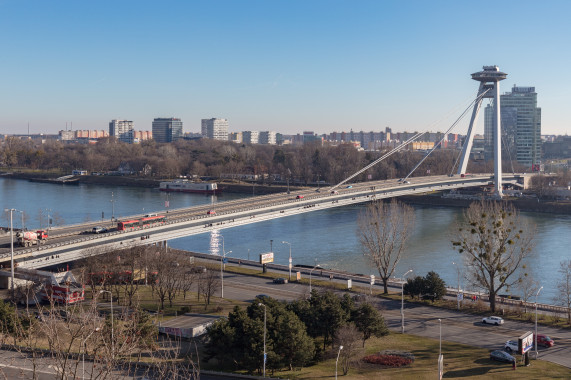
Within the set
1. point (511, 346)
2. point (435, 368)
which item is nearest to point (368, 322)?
point (435, 368)

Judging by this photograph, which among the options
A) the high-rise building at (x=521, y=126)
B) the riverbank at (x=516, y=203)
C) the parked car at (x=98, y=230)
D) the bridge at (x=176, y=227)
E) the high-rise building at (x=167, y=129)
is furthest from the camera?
the high-rise building at (x=167, y=129)

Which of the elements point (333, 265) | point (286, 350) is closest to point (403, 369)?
point (286, 350)

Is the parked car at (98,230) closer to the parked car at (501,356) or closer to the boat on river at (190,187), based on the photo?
the parked car at (501,356)

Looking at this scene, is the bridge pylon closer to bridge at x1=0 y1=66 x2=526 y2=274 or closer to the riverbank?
bridge at x1=0 y1=66 x2=526 y2=274

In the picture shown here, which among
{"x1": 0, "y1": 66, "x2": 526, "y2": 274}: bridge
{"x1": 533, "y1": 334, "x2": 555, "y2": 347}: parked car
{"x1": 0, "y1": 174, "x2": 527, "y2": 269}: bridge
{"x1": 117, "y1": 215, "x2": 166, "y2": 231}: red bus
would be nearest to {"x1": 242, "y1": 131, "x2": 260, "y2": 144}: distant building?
{"x1": 0, "y1": 66, "x2": 526, "y2": 274}: bridge

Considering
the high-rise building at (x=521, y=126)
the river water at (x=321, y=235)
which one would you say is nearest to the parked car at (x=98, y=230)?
the river water at (x=321, y=235)

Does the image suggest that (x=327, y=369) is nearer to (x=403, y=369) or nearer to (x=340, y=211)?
(x=403, y=369)
